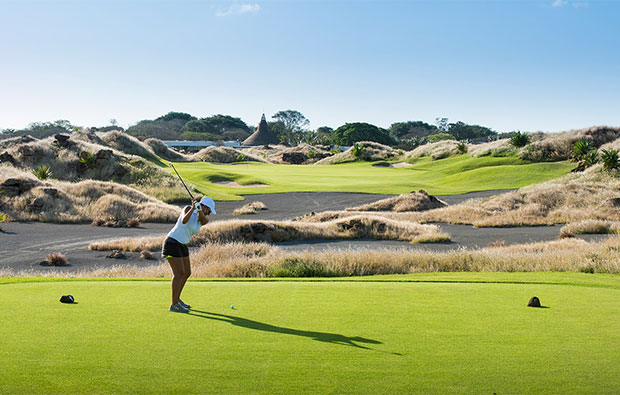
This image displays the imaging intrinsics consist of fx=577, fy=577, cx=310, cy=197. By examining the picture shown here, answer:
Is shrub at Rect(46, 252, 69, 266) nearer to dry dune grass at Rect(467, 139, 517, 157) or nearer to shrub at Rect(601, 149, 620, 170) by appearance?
shrub at Rect(601, 149, 620, 170)

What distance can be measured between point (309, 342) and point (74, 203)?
28.9m

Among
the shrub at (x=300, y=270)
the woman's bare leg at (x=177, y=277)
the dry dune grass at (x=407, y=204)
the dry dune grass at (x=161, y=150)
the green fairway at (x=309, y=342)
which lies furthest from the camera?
the dry dune grass at (x=161, y=150)

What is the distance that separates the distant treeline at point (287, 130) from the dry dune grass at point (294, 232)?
354 feet

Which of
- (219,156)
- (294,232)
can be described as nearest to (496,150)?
(219,156)

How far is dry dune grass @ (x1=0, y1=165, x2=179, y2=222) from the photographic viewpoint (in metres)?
29.9

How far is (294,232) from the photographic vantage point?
2472cm

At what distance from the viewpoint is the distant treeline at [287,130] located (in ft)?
444

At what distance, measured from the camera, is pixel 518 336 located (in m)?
6.23

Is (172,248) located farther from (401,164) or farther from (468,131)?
(468,131)

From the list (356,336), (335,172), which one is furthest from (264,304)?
(335,172)

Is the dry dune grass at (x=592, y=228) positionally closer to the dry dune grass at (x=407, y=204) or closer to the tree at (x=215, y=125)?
the dry dune grass at (x=407, y=204)

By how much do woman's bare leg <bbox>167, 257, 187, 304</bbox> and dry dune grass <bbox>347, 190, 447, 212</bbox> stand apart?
27.5m

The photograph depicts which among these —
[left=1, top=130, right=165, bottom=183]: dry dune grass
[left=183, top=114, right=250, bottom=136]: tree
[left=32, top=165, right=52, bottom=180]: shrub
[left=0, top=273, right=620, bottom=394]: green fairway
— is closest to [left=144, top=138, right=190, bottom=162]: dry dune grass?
[left=1, top=130, right=165, bottom=183]: dry dune grass

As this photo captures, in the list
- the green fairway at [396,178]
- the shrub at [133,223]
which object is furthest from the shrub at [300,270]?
the green fairway at [396,178]
